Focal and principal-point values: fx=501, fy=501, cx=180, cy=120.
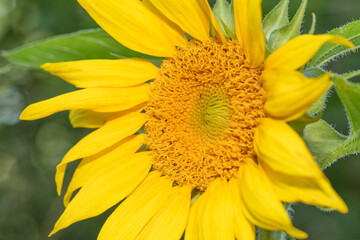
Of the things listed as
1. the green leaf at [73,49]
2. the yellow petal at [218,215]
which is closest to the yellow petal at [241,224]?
the yellow petal at [218,215]

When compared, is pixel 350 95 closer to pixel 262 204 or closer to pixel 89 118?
pixel 262 204

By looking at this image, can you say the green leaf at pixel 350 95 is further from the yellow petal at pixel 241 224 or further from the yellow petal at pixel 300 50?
the yellow petal at pixel 241 224

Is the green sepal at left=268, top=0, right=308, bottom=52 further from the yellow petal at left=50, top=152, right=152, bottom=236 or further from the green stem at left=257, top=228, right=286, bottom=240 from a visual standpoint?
the yellow petal at left=50, top=152, right=152, bottom=236

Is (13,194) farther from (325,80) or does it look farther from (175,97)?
(325,80)

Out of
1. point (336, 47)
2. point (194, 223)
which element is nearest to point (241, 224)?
point (194, 223)

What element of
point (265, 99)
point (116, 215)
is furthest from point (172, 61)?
point (116, 215)

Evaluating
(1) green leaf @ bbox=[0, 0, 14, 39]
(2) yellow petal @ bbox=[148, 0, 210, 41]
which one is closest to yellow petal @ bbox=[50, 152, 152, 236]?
(2) yellow petal @ bbox=[148, 0, 210, 41]
